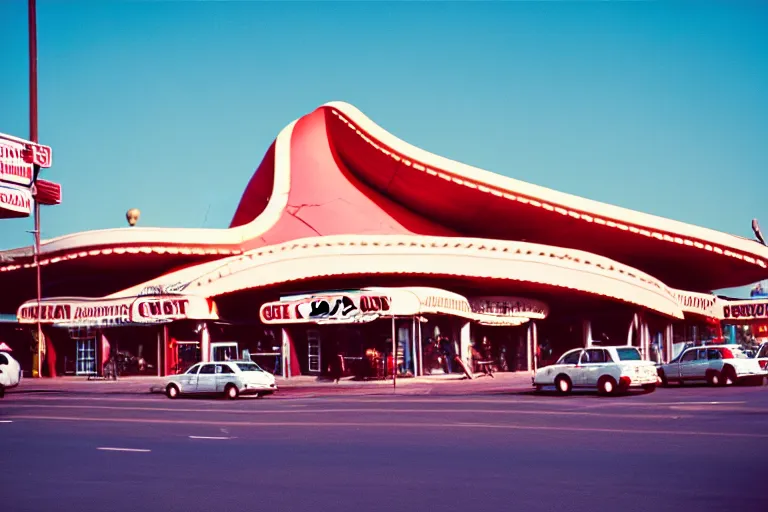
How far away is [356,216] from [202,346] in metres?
17.2

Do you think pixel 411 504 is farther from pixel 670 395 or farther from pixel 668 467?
pixel 670 395

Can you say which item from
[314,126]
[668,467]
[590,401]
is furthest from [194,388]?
[314,126]

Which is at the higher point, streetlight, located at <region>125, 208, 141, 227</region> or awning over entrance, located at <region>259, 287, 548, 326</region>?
streetlight, located at <region>125, 208, 141, 227</region>

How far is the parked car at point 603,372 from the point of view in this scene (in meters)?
29.8

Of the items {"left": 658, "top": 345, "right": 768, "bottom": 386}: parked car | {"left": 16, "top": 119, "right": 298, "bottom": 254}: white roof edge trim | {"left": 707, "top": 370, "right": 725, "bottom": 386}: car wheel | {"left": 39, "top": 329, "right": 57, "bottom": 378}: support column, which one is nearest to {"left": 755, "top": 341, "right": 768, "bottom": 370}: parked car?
{"left": 658, "top": 345, "right": 768, "bottom": 386}: parked car

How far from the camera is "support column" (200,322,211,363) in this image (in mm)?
51656

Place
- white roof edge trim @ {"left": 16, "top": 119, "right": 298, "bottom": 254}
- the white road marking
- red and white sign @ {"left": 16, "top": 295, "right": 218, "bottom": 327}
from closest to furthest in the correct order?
the white road marking
red and white sign @ {"left": 16, "top": 295, "right": 218, "bottom": 327}
white roof edge trim @ {"left": 16, "top": 119, "right": 298, "bottom": 254}

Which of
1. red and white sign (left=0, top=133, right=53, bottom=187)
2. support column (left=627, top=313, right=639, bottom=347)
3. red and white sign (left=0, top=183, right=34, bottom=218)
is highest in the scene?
red and white sign (left=0, top=133, right=53, bottom=187)

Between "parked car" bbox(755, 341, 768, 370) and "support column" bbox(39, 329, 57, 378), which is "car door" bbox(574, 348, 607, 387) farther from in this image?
"support column" bbox(39, 329, 57, 378)

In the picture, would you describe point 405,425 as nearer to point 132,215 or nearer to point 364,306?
point 364,306

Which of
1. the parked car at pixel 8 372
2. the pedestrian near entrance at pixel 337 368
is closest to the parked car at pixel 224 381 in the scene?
the parked car at pixel 8 372

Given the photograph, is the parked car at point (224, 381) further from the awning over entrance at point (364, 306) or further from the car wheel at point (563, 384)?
the car wheel at point (563, 384)

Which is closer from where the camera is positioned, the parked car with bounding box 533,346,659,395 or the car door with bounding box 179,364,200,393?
the parked car with bounding box 533,346,659,395

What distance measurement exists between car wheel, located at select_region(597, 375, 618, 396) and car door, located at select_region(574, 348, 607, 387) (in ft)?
0.59
